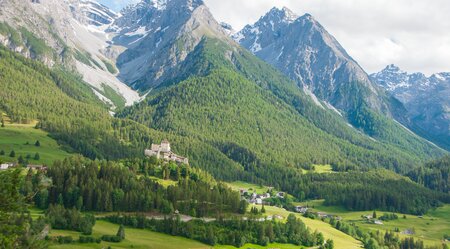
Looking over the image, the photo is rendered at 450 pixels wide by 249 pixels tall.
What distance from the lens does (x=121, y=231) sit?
12288 centimetres

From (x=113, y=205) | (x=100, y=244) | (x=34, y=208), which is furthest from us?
(x=113, y=205)

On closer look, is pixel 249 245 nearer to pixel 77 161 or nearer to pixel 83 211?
pixel 83 211

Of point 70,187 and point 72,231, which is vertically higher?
point 70,187

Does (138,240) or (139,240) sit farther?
(139,240)

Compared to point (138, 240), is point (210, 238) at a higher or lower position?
higher

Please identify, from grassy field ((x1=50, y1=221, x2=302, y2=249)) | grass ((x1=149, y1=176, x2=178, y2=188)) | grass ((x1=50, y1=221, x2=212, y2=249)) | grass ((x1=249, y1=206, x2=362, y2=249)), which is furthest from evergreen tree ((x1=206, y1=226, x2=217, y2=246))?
grass ((x1=249, y1=206, x2=362, y2=249))

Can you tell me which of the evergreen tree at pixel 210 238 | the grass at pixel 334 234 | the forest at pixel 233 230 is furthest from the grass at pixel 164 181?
the evergreen tree at pixel 210 238

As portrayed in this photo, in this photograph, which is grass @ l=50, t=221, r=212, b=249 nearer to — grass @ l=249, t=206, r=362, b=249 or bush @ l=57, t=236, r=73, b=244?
bush @ l=57, t=236, r=73, b=244

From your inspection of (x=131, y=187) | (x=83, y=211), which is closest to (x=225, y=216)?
(x=131, y=187)

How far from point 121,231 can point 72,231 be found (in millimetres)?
11222

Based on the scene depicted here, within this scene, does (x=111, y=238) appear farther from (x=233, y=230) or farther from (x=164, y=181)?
(x=164, y=181)

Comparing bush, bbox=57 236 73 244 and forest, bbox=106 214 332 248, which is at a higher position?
forest, bbox=106 214 332 248

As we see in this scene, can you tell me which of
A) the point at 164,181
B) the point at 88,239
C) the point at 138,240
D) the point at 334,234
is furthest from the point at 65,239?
the point at 334,234

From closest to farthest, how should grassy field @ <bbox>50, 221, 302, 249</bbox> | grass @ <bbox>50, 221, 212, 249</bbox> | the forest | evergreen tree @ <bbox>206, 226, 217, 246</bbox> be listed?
grassy field @ <bbox>50, 221, 302, 249</bbox>
grass @ <bbox>50, 221, 212, 249</bbox>
evergreen tree @ <bbox>206, 226, 217, 246</bbox>
the forest
